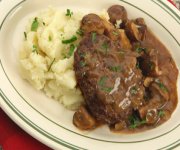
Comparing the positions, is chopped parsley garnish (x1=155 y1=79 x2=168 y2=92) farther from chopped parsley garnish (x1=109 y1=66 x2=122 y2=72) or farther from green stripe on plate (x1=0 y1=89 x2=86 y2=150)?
green stripe on plate (x1=0 y1=89 x2=86 y2=150)

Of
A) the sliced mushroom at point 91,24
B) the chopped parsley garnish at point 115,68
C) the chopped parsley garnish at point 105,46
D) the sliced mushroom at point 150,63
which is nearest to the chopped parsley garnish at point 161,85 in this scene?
the sliced mushroom at point 150,63

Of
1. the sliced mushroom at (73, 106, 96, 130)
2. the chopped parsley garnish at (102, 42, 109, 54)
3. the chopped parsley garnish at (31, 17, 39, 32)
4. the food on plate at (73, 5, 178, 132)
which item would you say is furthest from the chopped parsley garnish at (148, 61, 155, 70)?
the chopped parsley garnish at (31, 17, 39, 32)

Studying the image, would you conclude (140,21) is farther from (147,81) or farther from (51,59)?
(51,59)

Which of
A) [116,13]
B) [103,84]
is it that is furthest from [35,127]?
[116,13]

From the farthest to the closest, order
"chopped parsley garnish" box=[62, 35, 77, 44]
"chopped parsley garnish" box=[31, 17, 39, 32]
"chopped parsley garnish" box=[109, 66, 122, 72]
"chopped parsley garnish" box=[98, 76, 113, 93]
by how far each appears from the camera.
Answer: "chopped parsley garnish" box=[31, 17, 39, 32], "chopped parsley garnish" box=[62, 35, 77, 44], "chopped parsley garnish" box=[109, 66, 122, 72], "chopped parsley garnish" box=[98, 76, 113, 93]

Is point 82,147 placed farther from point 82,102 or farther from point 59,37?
point 59,37

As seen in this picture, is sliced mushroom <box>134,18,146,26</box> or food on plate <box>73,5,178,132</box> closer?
food on plate <box>73,5,178,132</box>

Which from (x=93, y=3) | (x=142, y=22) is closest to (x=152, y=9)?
(x=142, y=22)
